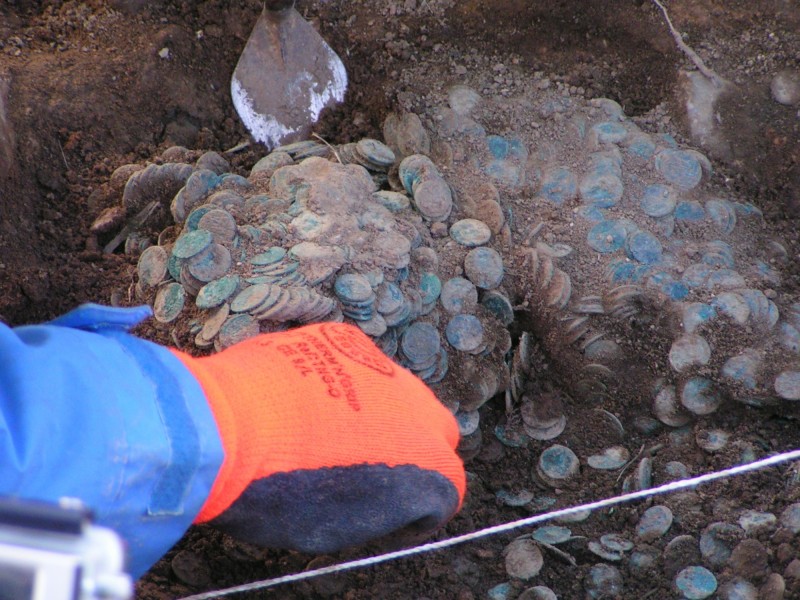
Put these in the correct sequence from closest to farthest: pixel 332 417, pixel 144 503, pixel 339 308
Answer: pixel 144 503 → pixel 332 417 → pixel 339 308

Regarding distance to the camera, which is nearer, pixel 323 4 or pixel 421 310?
pixel 421 310

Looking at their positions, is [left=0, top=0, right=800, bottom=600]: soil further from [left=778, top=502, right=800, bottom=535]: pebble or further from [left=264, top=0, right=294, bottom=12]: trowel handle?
[left=264, top=0, right=294, bottom=12]: trowel handle

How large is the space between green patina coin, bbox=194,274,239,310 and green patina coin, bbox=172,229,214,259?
125mm

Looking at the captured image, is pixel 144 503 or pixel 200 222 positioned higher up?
pixel 144 503

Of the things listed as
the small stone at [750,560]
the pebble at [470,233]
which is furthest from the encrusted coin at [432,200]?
the small stone at [750,560]

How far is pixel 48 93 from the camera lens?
3.15 metres

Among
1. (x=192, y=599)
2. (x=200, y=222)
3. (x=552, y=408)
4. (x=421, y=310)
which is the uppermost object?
(x=200, y=222)

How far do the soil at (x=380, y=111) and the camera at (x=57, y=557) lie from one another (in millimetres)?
1752

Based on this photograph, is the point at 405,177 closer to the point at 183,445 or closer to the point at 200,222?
the point at 200,222

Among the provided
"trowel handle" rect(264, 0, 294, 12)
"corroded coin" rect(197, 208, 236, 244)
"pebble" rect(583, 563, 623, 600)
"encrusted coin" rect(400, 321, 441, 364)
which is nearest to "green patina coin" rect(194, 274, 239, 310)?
"corroded coin" rect(197, 208, 236, 244)

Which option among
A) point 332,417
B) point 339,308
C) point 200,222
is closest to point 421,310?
point 339,308

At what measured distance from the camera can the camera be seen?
68 centimetres

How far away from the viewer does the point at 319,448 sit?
5.59 feet

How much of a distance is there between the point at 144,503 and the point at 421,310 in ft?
4.93
